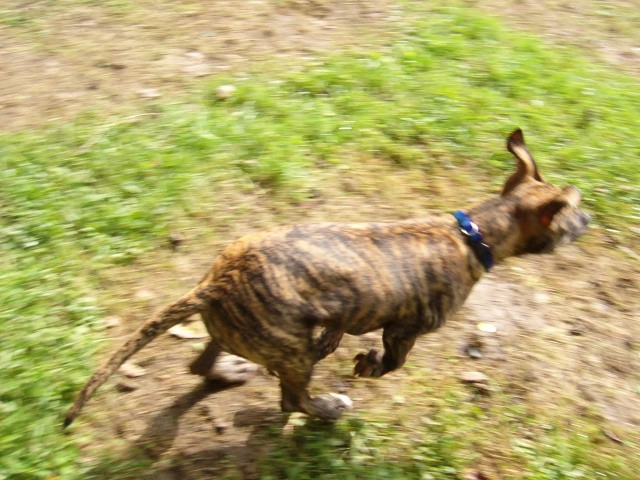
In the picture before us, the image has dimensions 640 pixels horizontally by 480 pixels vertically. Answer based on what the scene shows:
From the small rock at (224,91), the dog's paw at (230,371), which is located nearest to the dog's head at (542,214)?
the dog's paw at (230,371)

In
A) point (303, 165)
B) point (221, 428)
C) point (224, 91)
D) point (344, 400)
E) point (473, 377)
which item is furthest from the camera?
point (224, 91)

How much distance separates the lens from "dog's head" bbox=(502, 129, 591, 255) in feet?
14.3

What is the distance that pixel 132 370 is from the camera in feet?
15.4

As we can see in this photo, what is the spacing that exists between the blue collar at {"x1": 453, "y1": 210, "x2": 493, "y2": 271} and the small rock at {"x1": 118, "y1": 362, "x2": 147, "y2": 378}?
208cm

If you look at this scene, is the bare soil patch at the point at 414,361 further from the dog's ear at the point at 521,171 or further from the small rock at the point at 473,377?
the dog's ear at the point at 521,171

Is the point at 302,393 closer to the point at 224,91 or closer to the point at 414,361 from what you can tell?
the point at 414,361

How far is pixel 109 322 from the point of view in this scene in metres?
4.94

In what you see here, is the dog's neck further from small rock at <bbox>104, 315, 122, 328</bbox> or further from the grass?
small rock at <bbox>104, 315, 122, 328</bbox>

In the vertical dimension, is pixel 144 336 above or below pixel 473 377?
above

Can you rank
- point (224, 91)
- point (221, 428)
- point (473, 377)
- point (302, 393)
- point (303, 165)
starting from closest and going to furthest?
point (302, 393)
point (221, 428)
point (473, 377)
point (303, 165)
point (224, 91)

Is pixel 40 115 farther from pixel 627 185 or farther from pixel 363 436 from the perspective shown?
pixel 627 185

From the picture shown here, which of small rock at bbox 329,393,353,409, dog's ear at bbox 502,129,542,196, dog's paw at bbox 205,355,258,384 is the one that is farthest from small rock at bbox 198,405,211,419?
dog's ear at bbox 502,129,542,196

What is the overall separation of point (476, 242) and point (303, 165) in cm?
227

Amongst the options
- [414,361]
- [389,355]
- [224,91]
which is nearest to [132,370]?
[389,355]
